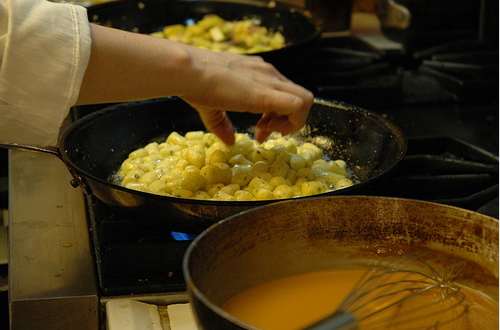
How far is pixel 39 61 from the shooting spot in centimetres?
103

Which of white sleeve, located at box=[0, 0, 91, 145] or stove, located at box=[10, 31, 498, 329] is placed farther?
stove, located at box=[10, 31, 498, 329]

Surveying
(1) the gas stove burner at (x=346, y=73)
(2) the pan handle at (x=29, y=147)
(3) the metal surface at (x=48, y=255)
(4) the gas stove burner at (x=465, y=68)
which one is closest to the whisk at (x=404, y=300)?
(3) the metal surface at (x=48, y=255)

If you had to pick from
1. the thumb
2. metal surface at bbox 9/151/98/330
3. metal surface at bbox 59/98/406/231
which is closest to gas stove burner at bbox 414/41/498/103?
metal surface at bbox 59/98/406/231

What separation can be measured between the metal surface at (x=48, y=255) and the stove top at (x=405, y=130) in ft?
0.10

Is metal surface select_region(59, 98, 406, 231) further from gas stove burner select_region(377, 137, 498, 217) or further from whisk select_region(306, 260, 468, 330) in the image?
whisk select_region(306, 260, 468, 330)

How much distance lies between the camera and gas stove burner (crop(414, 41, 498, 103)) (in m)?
1.95

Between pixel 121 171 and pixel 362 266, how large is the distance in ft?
2.09

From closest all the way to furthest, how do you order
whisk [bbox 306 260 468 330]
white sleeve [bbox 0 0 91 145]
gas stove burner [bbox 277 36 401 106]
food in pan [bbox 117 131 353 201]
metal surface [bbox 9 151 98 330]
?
whisk [bbox 306 260 468 330] → white sleeve [bbox 0 0 91 145] → metal surface [bbox 9 151 98 330] → food in pan [bbox 117 131 353 201] → gas stove burner [bbox 277 36 401 106]

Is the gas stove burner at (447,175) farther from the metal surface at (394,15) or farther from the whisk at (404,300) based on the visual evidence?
the metal surface at (394,15)

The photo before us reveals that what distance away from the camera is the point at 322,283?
950 millimetres

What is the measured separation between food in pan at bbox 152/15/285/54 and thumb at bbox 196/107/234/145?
72 centimetres

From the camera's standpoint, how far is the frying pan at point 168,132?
1398mm

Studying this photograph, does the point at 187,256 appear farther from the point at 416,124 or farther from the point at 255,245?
the point at 416,124

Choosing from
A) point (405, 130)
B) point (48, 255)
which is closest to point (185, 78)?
point (48, 255)
